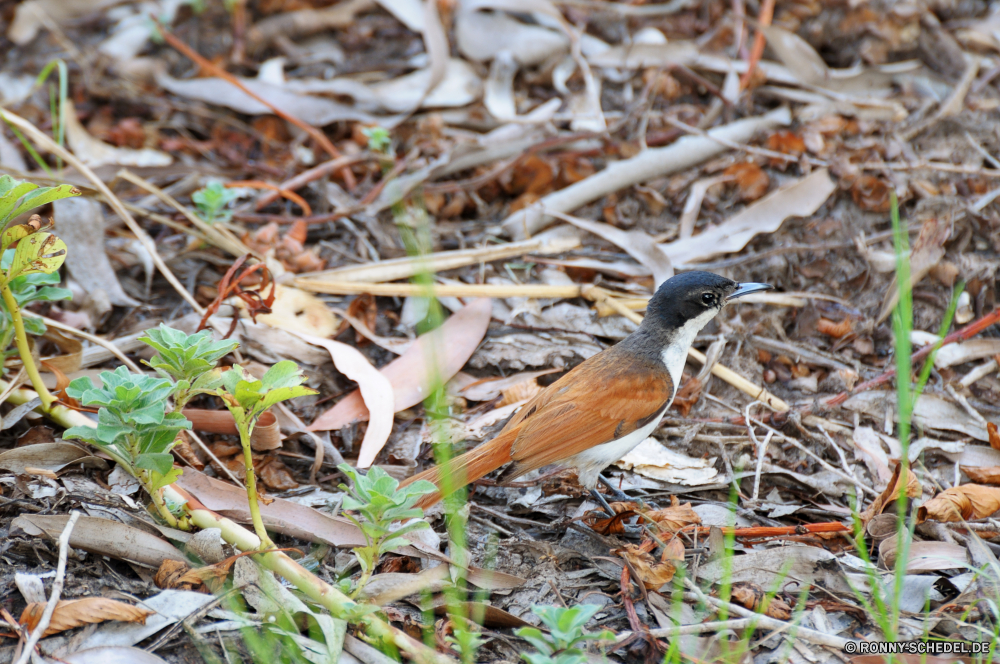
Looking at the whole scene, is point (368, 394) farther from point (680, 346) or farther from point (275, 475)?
point (680, 346)

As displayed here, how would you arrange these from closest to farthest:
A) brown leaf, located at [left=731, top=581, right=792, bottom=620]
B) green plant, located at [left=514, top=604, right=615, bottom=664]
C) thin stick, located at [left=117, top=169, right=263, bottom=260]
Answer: green plant, located at [left=514, top=604, right=615, bottom=664]
brown leaf, located at [left=731, top=581, right=792, bottom=620]
thin stick, located at [left=117, top=169, right=263, bottom=260]

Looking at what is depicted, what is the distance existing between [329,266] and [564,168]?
68.3 inches

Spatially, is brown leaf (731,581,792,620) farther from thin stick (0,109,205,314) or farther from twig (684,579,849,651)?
thin stick (0,109,205,314)

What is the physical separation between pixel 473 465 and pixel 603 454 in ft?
2.08

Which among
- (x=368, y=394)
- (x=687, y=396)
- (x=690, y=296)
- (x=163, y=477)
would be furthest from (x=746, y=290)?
(x=163, y=477)

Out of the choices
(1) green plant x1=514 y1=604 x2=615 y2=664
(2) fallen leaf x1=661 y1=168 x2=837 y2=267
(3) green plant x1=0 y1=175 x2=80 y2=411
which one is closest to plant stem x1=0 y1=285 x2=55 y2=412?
(3) green plant x1=0 y1=175 x2=80 y2=411

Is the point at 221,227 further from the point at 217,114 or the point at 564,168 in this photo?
the point at 564,168

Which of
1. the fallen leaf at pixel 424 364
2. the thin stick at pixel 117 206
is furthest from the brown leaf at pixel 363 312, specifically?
the thin stick at pixel 117 206

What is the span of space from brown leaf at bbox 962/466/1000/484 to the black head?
4.17 feet

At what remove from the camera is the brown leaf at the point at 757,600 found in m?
3.17

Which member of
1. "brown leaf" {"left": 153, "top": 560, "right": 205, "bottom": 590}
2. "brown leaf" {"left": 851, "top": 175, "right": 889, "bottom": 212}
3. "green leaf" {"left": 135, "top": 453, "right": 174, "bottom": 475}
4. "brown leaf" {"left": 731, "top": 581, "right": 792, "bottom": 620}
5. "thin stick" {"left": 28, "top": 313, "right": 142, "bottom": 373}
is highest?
"green leaf" {"left": 135, "top": 453, "right": 174, "bottom": 475}

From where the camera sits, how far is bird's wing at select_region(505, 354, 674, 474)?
145 inches

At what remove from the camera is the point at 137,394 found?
9.13ft

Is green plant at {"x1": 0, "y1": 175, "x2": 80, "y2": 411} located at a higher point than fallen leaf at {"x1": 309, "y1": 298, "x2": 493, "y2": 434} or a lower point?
higher
